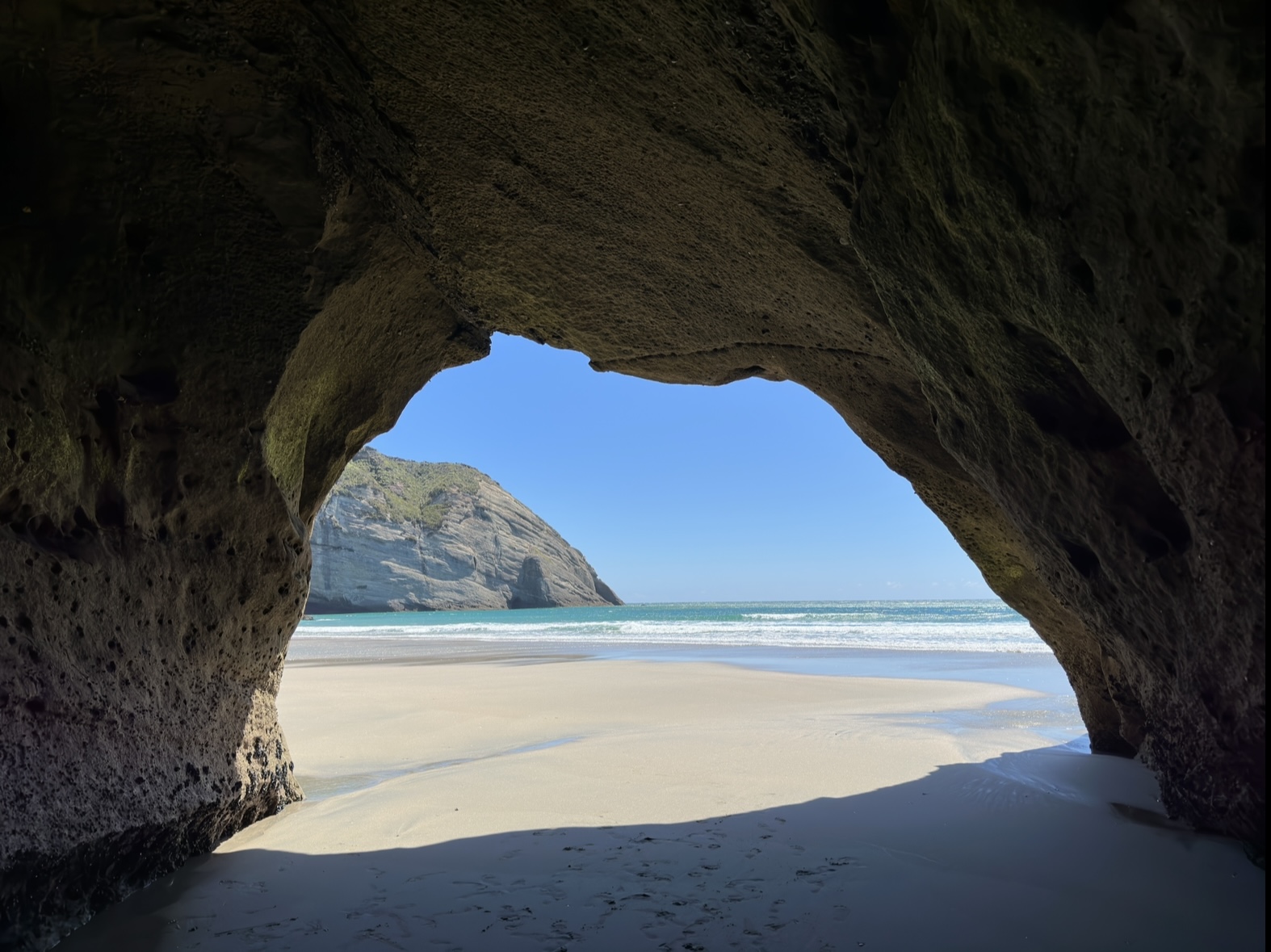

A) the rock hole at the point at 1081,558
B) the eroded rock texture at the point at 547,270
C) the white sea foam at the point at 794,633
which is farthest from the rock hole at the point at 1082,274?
the white sea foam at the point at 794,633

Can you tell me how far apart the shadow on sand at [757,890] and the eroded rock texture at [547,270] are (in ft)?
0.89

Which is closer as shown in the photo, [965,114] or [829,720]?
[965,114]

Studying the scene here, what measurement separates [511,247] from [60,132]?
1660 mm

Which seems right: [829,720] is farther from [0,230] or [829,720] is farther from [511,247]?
[0,230]

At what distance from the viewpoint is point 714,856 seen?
9.69 feet

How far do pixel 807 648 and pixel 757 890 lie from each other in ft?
42.3

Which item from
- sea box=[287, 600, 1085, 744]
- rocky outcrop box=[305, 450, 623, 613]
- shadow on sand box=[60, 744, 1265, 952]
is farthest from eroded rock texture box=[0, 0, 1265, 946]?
rocky outcrop box=[305, 450, 623, 613]

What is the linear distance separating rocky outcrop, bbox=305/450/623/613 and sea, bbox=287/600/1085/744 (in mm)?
19005

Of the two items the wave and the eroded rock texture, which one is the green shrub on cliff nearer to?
the wave

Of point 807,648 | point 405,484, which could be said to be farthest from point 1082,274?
point 405,484

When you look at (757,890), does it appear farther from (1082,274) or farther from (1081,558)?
(1082,274)

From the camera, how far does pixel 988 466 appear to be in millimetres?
2746

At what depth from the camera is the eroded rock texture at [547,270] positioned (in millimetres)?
1558

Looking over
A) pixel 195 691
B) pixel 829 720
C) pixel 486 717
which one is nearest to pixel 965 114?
pixel 195 691
